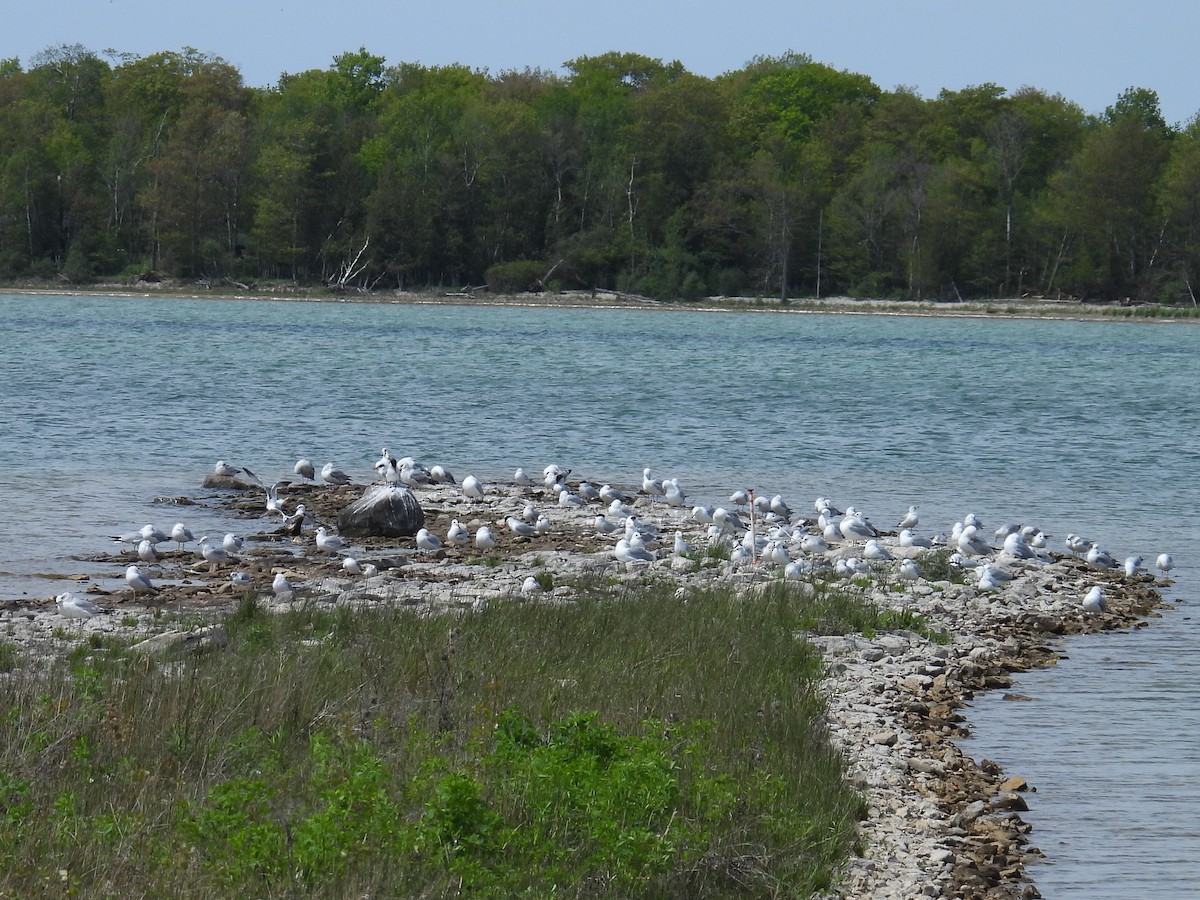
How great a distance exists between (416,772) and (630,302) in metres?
93.3

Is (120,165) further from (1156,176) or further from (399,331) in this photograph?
(1156,176)

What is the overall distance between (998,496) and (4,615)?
14179 mm

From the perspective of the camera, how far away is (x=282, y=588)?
12.3m

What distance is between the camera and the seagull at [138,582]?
1236 cm

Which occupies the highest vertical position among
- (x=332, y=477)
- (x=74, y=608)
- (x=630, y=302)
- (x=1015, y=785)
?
(x=630, y=302)

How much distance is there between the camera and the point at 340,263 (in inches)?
3981

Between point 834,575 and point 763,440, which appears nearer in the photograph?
point 834,575

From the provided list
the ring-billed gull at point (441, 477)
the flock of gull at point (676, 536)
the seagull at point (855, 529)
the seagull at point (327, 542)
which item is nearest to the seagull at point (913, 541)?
the flock of gull at point (676, 536)

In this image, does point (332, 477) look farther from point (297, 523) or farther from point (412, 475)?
point (297, 523)

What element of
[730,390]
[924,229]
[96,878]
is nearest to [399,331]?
[730,390]

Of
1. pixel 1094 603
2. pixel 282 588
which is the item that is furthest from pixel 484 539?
pixel 1094 603

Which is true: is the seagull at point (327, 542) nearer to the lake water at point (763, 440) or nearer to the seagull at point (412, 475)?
the lake water at point (763, 440)

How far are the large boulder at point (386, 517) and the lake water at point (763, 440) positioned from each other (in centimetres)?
168

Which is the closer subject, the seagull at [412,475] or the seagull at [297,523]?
the seagull at [297,523]
